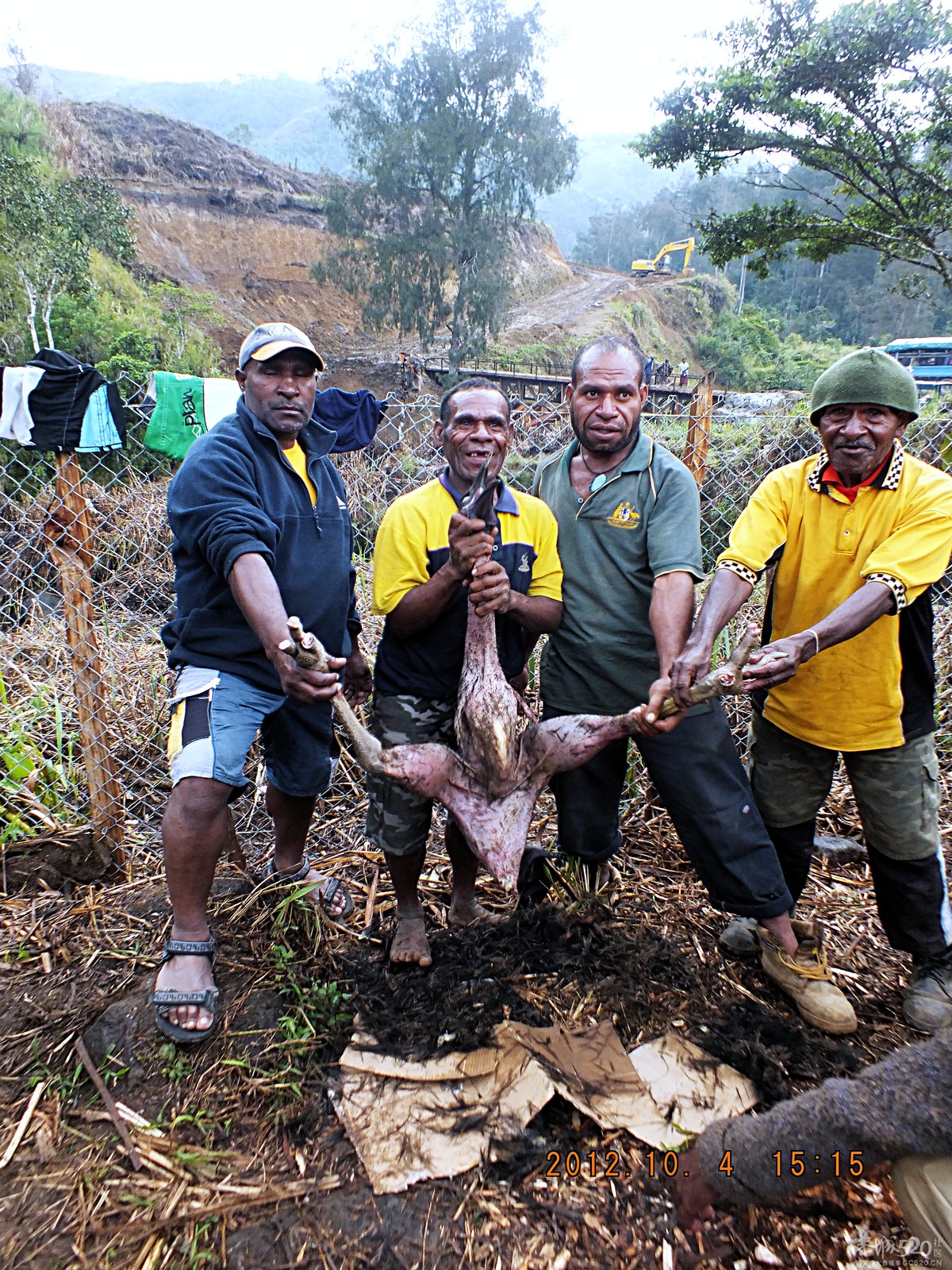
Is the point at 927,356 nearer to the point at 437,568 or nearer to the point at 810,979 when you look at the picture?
the point at 810,979

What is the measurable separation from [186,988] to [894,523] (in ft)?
11.2

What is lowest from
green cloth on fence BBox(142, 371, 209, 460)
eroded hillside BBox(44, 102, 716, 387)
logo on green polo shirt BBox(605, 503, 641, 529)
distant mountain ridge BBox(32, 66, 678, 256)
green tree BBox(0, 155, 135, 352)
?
logo on green polo shirt BBox(605, 503, 641, 529)

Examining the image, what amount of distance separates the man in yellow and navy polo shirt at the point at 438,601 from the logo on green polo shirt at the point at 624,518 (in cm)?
27

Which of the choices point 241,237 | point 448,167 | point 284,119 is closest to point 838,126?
point 448,167

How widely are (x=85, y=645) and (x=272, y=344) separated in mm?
2029

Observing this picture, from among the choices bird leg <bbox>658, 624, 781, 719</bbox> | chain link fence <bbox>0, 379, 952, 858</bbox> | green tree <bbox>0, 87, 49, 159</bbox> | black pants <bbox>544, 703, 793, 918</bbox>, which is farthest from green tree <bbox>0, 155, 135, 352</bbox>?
bird leg <bbox>658, 624, 781, 719</bbox>

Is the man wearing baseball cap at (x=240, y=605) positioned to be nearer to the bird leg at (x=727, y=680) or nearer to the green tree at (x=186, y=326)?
the bird leg at (x=727, y=680)

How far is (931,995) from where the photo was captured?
10.1 ft

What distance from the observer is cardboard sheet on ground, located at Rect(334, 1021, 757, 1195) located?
2.40 metres

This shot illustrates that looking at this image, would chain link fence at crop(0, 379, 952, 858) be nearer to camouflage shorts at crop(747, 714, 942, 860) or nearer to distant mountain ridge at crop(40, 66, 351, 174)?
camouflage shorts at crop(747, 714, 942, 860)

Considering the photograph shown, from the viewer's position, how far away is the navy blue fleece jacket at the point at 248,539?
2.80 meters

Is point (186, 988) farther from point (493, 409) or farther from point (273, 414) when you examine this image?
point (493, 409)

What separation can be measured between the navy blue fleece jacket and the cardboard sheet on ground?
1616mm

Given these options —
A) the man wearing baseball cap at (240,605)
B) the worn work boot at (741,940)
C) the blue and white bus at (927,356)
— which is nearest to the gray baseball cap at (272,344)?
the man wearing baseball cap at (240,605)
